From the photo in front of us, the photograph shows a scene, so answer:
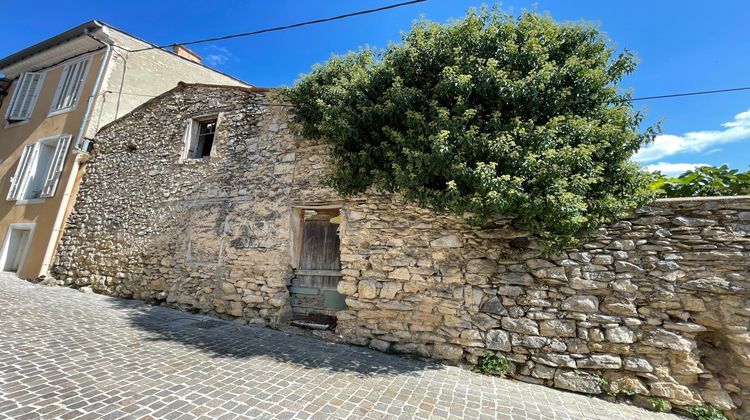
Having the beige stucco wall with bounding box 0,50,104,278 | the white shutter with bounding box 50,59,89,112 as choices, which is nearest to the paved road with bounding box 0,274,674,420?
the beige stucco wall with bounding box 0,50,104,278

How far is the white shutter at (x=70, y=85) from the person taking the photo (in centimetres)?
941

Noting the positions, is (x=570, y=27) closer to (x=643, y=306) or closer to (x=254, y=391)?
(x=643, y=306)

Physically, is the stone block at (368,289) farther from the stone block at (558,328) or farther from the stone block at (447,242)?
the stone block at (558,328)

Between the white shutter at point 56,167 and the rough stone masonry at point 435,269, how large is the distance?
2.43 meters

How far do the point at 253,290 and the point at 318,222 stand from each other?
5.74ft

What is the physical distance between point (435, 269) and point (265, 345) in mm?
2827

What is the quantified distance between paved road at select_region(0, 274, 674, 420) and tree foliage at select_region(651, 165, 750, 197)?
305cm

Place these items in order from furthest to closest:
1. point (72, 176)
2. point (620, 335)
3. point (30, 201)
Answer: point (30, 201)
point (72, 176)
point (620, 335)

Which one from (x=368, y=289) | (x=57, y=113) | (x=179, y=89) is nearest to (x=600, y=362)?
(x=368, y=289)

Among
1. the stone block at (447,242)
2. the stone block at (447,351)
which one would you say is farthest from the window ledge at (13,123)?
the stone block at (447,351)

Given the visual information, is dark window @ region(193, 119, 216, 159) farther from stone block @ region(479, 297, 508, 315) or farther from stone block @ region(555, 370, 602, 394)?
stone block @ region(555, 370, 602, 394)

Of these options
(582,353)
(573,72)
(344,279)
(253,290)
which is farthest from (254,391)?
(573,72)

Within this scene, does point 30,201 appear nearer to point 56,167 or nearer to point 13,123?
point 56,167

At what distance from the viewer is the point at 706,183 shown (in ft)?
14.6
